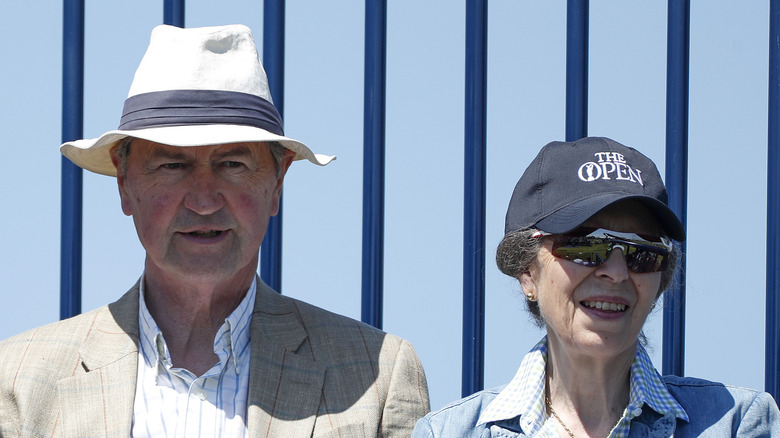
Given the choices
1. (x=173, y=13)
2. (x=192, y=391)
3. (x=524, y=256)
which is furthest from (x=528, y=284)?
(x=173, y=13)

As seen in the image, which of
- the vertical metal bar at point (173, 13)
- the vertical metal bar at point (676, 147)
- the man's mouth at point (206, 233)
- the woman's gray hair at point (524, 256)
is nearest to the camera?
the woman's gray hair at point (524, 256)

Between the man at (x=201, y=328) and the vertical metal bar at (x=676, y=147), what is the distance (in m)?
0.95

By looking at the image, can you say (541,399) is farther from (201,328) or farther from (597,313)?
(201,328)

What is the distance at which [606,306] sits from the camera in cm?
209

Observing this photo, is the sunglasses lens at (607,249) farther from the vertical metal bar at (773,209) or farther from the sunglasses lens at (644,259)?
the vertical metal bar at (773,209)

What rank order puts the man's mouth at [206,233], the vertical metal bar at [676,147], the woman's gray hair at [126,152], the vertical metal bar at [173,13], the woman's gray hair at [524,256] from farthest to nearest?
the vertical metal bar at [676,147] → the vertical metal bar at [173,13] → the woman's gray hair at [126,152] → the man's mouth at [206,233] → the woman's gray hair at [524,256]

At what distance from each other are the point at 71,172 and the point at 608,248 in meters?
1.69

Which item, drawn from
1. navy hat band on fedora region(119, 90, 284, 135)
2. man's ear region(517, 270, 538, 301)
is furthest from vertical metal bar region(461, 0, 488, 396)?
navy hat band on fedora region(119, 90, 284, 135)

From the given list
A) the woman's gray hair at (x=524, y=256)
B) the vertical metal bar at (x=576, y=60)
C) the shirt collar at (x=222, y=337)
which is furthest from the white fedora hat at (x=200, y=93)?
the vertical metal bar at (x=576, y=60)

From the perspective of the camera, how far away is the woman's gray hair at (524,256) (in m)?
2.19

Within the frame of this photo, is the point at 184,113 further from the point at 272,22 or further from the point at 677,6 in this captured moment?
the point at 677,6

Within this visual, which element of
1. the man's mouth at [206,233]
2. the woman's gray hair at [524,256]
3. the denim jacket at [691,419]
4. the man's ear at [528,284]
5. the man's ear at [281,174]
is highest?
the man's ear at [281,174]

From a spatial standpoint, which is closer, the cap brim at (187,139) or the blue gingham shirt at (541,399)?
the blue gingham shirt at (541,399)

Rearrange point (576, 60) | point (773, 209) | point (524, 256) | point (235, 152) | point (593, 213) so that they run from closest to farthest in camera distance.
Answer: point (593, 213), point (524, 256), point (235, 152), point (576, 60), point (773, 209)
